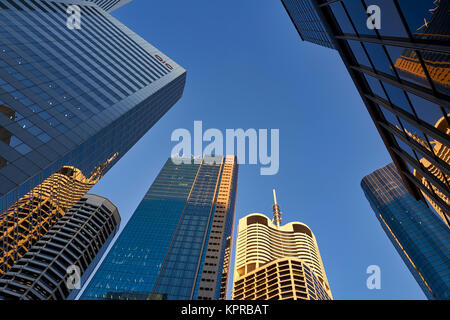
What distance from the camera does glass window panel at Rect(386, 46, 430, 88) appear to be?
11.0 metres

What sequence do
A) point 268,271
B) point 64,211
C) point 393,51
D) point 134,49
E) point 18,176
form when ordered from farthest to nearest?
point 268,271, point 64,211, point 134,49, point 18,176, point 393,51

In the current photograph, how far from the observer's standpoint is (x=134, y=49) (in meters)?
81.9

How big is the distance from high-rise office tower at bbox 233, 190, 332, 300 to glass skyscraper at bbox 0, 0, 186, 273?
90.7 meters

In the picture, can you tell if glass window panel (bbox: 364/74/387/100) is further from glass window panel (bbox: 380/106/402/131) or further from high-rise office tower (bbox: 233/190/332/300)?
high-rise office tower (bbox: 233/190/332/300)

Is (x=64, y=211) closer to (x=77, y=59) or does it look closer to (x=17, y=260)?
(x=17, y=260)

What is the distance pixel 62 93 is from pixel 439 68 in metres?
49.2

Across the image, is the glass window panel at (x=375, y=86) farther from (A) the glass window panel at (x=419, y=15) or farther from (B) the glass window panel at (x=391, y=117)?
(A) the glass window panel at (x=419, y=15)

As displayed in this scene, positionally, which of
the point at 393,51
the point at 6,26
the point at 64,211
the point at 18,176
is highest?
the point at 64,211

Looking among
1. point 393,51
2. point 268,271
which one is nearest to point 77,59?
point 393,51

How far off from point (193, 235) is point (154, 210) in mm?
28924

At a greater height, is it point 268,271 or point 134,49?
point 134,49

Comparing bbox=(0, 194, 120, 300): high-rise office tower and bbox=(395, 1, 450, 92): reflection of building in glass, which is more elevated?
bbox=(0, 194, 120, 300): high-rise office tower

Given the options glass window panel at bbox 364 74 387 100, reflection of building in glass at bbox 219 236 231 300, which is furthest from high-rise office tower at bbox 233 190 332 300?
glass window panel at bbox 364 74 387 100

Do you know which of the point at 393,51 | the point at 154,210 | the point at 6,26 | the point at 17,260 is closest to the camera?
the point at 393,51
